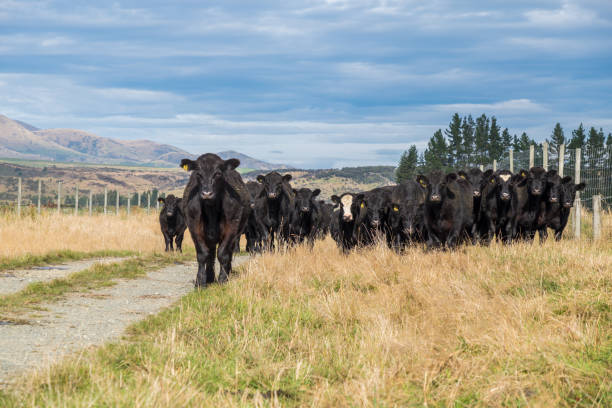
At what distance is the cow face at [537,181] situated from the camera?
579 inches

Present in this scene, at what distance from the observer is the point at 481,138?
104m

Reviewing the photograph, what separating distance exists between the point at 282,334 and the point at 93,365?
205 centimetres

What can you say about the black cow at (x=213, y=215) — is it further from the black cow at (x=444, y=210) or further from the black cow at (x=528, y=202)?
the black cow at (x=528, y=202)

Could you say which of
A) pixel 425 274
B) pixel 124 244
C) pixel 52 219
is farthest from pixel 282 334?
pixel 52 219

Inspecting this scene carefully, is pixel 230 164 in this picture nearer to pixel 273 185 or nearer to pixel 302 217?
pixel 273 185

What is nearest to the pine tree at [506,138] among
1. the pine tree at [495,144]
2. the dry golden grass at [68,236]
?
the pine tree at [495,144]

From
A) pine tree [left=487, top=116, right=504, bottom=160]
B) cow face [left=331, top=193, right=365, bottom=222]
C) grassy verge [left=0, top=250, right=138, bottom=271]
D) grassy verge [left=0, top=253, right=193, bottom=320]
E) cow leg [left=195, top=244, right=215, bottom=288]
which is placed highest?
pine tree [left=487, top=116, right=504, bottom=160]

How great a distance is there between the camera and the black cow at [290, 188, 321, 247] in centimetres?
1648

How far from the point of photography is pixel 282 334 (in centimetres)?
593

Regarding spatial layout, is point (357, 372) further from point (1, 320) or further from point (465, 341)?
point (1, 320)

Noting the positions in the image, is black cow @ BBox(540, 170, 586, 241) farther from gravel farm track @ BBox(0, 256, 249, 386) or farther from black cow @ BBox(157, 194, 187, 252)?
black cow @ BBox(157, 194, 187, 252)

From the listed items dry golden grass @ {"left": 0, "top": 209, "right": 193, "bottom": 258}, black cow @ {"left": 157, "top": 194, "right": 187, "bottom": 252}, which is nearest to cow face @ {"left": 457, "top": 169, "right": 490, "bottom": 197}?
black cow @ {"left": 157, "top": 194, "right": 187, "bottom": 252}

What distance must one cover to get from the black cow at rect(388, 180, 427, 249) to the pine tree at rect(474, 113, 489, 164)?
297 feet

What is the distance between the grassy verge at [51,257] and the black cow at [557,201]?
1121 centimetres
